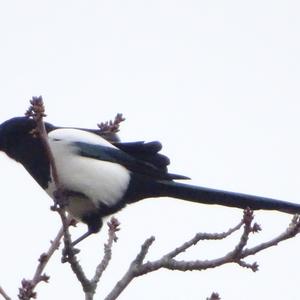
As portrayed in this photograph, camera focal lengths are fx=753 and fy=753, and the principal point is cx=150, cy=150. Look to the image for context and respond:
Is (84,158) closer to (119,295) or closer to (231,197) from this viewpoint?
(231,197)

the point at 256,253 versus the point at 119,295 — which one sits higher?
the point at 256,253

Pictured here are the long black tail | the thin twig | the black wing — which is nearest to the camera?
the thin twig

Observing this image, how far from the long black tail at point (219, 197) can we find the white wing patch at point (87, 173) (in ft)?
0.77

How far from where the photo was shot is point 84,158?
4066 mm

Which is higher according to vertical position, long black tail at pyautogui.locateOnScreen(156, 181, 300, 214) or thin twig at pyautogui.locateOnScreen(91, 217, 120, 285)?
long black tail at pyautogui.locateOnScreen(156, 181, 300, 214)

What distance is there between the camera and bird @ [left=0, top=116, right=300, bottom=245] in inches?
157

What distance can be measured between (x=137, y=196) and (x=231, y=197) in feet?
1.92

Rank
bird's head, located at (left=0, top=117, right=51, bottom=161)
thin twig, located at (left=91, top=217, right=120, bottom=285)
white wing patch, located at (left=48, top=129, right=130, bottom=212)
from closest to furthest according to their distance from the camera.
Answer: thin twig, located at (left=91, top=217, right=120, bottom=285)
white wing patch, located at (left=48, top=129, right=130, bottom=212)
bird's head, located at (left=0, top=117, right=51, bottom=161)

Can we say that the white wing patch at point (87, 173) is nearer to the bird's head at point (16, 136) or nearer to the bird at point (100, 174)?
the bird at point (100, 174)

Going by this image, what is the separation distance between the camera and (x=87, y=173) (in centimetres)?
399

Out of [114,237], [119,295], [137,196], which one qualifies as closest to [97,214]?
[137,196]

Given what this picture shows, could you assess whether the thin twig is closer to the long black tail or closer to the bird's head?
the long black tail

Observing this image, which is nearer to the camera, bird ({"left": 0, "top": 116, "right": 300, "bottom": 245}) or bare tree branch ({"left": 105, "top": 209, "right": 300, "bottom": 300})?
bare tree branch ({"left": 105, "top": 209, "right": 300, "bottom": 300})

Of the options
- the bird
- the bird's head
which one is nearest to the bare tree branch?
the bird
